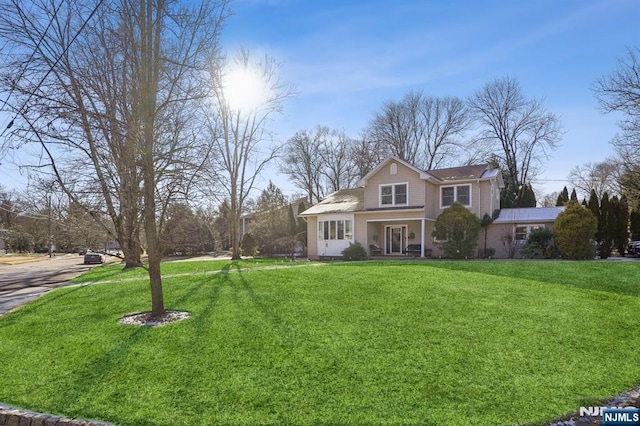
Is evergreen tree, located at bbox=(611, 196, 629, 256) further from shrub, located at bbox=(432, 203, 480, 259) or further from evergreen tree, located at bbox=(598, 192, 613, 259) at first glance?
shrub, located at bbox=(432, 203, 480, 259)

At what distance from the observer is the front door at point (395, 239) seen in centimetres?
2500

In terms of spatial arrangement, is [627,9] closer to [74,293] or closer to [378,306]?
[378,306]

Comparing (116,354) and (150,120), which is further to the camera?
(150,120)

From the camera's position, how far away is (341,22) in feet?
30.0

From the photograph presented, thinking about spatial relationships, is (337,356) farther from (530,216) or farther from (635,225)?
(635,225)

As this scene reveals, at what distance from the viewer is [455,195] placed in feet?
77.3

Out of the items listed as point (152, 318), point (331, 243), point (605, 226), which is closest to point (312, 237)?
point (331, 243)

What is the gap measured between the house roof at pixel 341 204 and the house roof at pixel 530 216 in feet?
27.5

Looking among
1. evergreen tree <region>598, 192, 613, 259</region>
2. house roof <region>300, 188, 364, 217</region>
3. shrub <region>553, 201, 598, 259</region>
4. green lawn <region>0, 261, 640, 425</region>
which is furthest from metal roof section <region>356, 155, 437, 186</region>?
green lawn <region>0, 261, 640, 425</region>

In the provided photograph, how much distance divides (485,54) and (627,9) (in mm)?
4149

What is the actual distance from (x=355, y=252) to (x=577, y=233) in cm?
1095

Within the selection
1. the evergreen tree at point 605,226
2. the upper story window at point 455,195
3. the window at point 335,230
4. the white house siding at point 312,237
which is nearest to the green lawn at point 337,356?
the upper story window at point 455,195

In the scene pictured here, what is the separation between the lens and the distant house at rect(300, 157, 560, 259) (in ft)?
74.0

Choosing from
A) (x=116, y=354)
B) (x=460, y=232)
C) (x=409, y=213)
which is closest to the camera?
(x=116, y=354)
